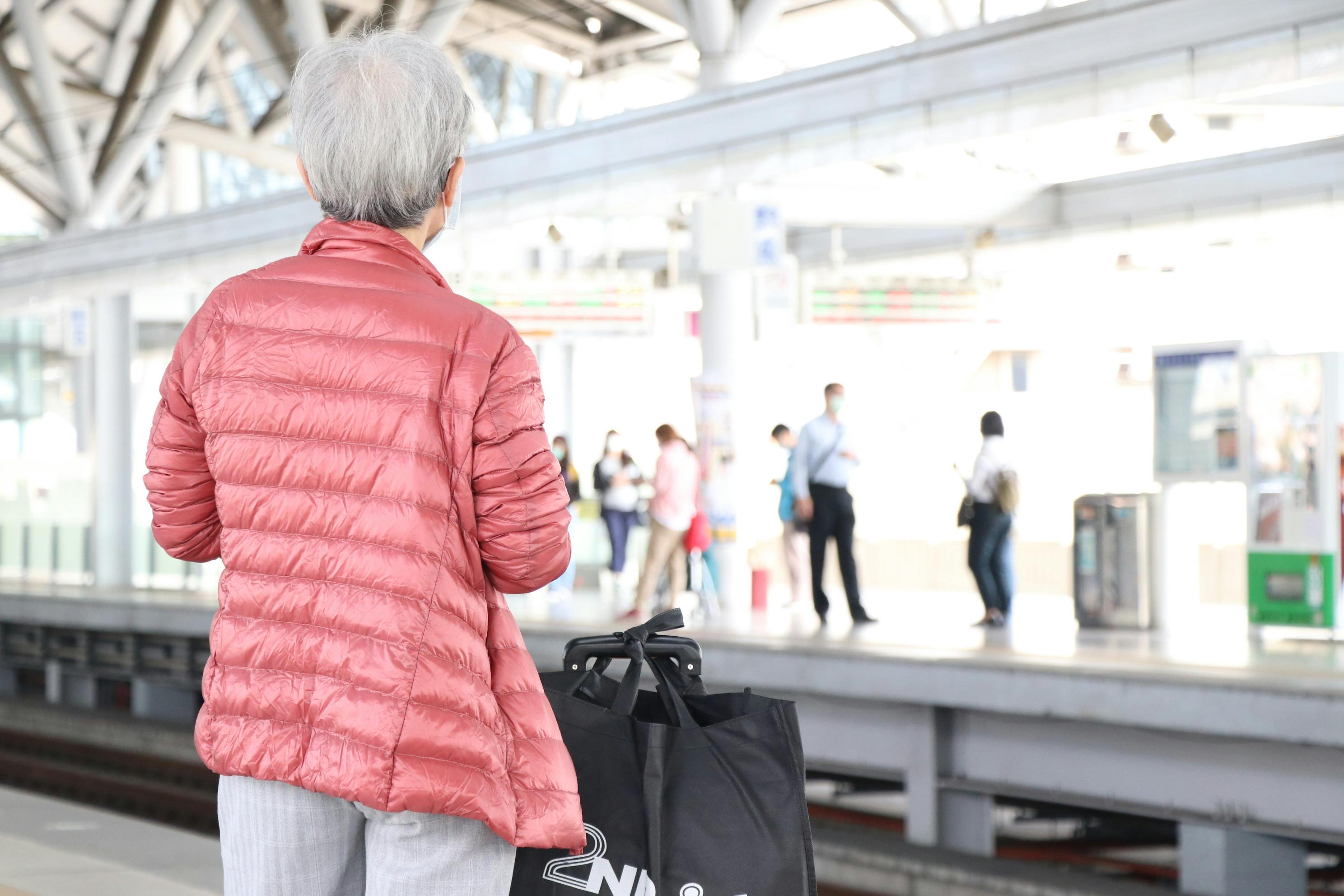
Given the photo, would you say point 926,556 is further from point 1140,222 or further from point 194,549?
point 194,549

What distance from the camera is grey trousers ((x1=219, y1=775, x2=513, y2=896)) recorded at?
65.0 inches

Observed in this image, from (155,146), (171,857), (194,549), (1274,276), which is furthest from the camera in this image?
(155,146)

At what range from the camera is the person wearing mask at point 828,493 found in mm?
11297

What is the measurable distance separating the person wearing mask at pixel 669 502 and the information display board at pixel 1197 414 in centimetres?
372

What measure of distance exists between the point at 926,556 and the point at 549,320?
18.8 feet

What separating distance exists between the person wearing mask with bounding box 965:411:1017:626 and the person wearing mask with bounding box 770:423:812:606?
3030 millimetres

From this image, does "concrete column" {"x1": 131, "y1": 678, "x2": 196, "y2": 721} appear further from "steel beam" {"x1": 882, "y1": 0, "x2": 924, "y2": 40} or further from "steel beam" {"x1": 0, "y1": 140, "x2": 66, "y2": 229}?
"steel beam" {"x1": 882, "y1": 0, "x2": 924, "y2": 40}

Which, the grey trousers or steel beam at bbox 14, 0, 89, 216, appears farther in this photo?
steel beam at bbox 14, 0, 89, 216

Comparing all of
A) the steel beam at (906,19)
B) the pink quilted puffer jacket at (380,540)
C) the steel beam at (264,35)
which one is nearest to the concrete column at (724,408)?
the steel beam at (906,19)

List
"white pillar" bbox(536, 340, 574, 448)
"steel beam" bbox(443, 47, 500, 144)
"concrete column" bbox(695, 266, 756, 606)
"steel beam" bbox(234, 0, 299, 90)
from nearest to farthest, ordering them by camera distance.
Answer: "concrete column" bbox(695, 266, 756, 606), "steel beam" bbox(234, 0, 299, 90), "steel beam" bbox(443, 47, 500, 144), "white pillar" bbox(536, 340, 574, 448)

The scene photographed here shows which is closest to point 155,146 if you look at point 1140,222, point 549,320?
point 549,320

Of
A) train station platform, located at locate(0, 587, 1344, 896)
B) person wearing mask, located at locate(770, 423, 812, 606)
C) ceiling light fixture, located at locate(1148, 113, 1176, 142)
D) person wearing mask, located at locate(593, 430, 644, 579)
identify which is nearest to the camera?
train station platform, located at locate(0, 587, 1344, 896)

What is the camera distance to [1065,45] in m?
8.23

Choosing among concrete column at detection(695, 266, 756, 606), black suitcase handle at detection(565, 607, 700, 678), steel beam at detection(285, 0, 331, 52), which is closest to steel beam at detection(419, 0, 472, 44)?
steel beam at detection(285, 0, 331, 52)
